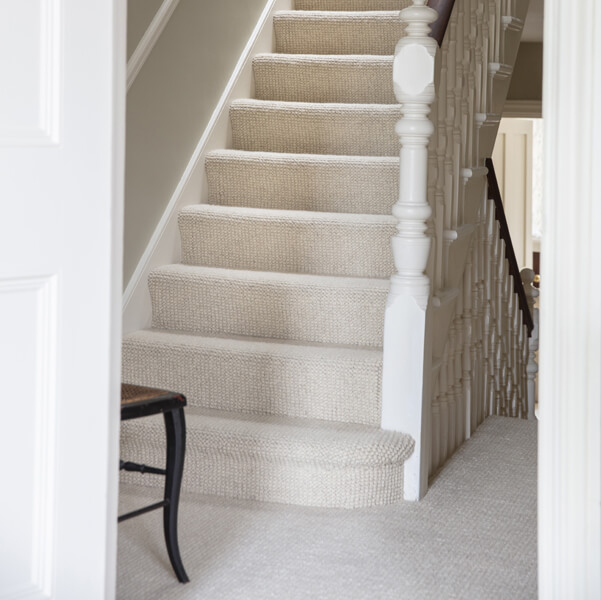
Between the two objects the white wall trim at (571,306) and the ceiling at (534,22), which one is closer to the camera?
the white wall trim at (571,306)

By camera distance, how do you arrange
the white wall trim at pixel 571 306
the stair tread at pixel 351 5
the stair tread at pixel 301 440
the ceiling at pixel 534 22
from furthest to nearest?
1. the ceiling at pixel 534 22
2. the stair tread at pixel 351 5
3. the stair tread at pixel 301 440
4. the white wall trim at pixel 571 306

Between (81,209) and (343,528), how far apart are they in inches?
48.8

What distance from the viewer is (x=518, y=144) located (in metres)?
8.38

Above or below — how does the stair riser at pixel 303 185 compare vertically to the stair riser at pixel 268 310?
above

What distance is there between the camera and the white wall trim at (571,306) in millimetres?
1449

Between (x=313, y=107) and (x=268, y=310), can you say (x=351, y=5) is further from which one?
(x=268, y=310)

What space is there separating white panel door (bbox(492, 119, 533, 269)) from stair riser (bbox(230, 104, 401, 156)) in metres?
4.72

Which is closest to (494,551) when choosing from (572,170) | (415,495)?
(415,495)

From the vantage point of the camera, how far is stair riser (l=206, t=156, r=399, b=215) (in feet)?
11.4

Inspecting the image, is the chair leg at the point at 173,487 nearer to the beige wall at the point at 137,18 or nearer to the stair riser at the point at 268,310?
the stair riser at the point at 268,310

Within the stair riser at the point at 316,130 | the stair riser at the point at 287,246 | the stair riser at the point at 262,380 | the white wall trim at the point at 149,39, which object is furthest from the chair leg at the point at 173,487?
the stair riser at the point at 316,130

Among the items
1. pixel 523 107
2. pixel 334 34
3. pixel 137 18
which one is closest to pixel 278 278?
pixel 137 18

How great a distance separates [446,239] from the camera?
10.0ft

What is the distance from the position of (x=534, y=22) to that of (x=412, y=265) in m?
4.00
